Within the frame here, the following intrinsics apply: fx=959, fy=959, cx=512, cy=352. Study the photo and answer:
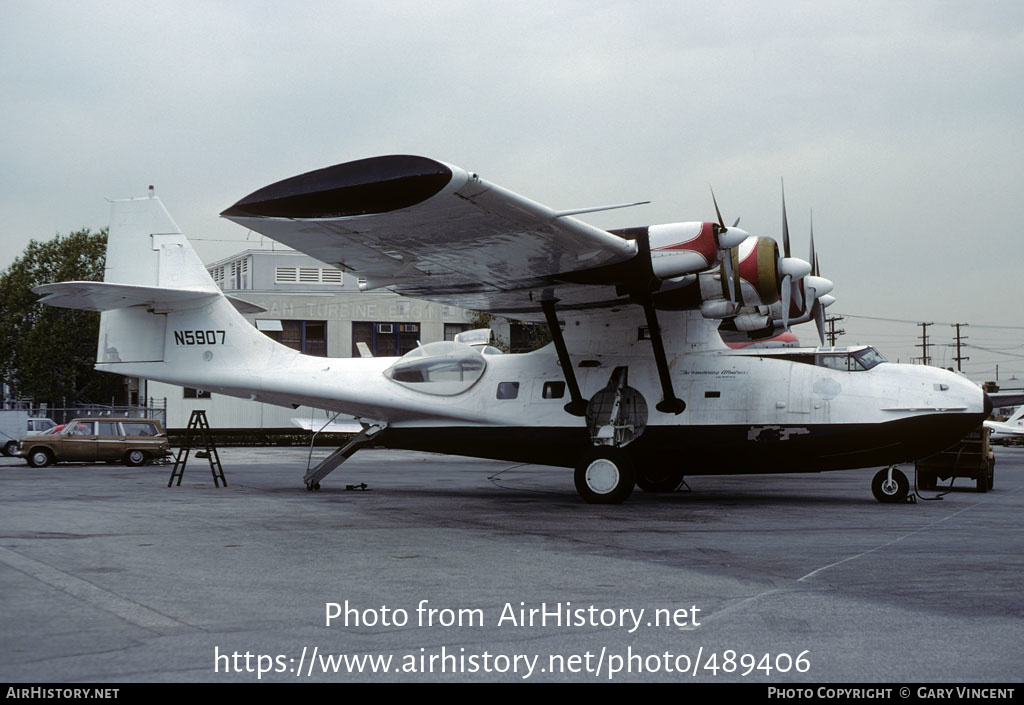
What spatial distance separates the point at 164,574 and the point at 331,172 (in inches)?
169

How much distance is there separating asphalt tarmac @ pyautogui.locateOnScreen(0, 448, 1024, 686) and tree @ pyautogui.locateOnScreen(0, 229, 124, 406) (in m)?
48.3

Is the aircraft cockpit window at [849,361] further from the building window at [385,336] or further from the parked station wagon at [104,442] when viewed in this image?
the building window at [385,336]

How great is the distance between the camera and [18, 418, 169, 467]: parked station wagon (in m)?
28.5

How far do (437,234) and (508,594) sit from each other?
6.10m

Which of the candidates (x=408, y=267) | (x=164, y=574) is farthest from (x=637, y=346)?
(x=164, y=574)

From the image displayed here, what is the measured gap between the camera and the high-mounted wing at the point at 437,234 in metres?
9.91

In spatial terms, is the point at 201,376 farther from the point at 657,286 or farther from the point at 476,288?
the point at 657,286

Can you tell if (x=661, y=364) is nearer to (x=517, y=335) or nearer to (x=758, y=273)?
(x=758, y=273)

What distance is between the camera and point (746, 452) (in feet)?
50.5

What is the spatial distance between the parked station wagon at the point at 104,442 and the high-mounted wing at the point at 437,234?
16338mm

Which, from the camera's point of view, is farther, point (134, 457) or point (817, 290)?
point (134, 457)

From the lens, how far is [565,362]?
618 inches

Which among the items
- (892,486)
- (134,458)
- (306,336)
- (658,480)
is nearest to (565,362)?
(658,480)

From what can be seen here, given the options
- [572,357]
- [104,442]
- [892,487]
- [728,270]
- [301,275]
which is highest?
[301,275]
